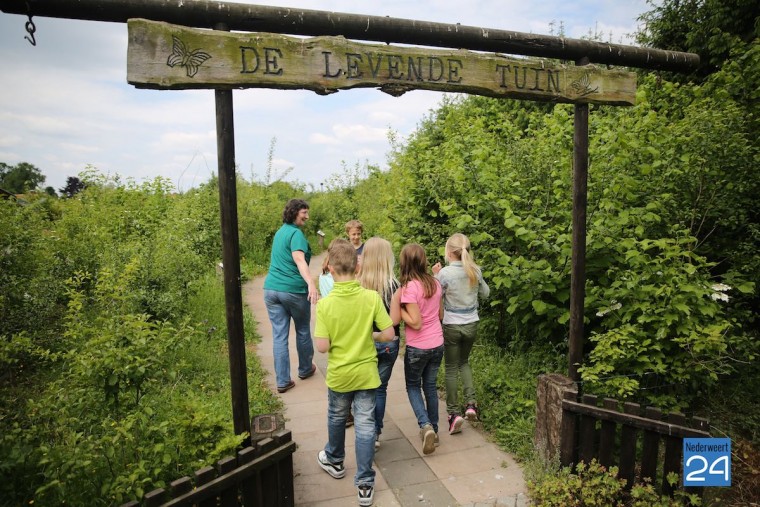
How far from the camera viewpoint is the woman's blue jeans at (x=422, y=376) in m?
4.21

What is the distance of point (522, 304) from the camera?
17.5 ft

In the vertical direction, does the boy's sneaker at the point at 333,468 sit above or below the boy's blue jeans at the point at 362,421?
below

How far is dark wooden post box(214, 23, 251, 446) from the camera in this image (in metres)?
3.10

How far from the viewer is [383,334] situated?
368 cm

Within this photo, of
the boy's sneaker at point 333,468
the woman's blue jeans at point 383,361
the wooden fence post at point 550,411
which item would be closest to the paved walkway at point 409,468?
the boy's sneaker at point 333,468

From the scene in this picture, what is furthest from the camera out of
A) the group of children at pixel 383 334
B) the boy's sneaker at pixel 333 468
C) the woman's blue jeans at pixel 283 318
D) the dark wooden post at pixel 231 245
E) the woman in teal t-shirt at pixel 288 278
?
the woman's blue jeans at pixel 283 318

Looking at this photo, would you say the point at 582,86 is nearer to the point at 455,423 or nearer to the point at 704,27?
the point at 455,423

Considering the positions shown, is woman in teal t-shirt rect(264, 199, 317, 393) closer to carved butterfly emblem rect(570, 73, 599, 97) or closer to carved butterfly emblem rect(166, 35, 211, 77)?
carved butterfly emblem rect(166, 35, 211, 77)

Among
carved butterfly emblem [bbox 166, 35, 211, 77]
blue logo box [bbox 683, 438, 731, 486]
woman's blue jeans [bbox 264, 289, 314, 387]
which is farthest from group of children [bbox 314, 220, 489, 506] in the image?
blue logo box [bbox 683, 438, 731, 486]

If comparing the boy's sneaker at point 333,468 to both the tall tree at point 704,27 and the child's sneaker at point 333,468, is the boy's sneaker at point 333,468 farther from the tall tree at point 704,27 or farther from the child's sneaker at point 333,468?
the tall tree at point 704,27

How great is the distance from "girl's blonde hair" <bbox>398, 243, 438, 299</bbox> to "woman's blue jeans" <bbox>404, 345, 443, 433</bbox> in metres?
0.51

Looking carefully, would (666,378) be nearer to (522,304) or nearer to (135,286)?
(522,304)

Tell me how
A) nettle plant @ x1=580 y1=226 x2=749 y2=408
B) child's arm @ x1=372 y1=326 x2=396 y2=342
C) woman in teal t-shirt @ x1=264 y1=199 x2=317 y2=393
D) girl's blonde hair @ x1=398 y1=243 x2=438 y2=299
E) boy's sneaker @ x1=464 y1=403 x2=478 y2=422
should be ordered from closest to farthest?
child's arm @ x1=372 y1=326 x2=396 y2=342 < nettle plant @ x1=580 y1=226 x2=749 y2=408 < girl's blonde hair @ x1=398 y1=243 x2=438 y2=299 < boy's sneaker @ x1=464 y1=403 x2=478 y2=422 < woman in teal t-shirt @ x1=264 y1=199 x2=317 y2=393

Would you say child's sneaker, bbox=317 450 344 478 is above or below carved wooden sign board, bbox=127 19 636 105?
below
